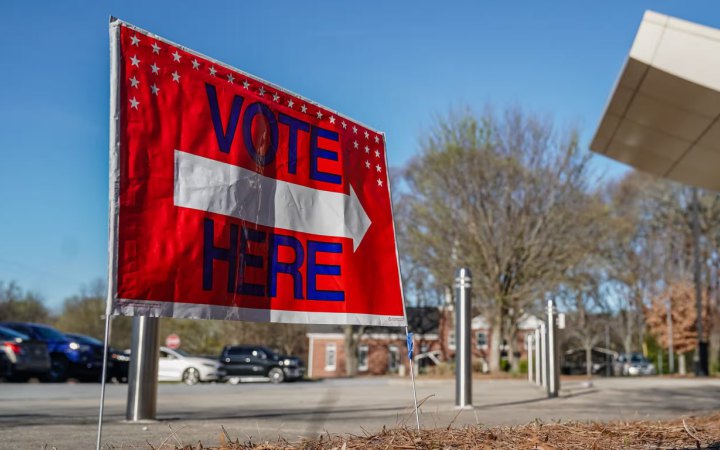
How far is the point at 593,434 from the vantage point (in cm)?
468

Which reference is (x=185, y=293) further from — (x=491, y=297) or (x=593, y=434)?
(x=491, y=297)

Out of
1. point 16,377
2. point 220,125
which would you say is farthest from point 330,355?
point 220,125

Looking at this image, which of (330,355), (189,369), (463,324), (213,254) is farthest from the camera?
(330,355)

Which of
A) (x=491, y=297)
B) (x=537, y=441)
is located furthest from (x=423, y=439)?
(x=491, y=297)

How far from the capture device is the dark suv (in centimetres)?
3077

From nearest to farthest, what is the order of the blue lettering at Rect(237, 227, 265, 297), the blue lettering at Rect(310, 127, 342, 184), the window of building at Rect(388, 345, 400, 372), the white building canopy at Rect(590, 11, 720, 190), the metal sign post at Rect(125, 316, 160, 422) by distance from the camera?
1. the blue lettering at Rect(237, 227, 265, 297)
2. the blue lettering at Rect(310, 127, 342, 184)
3. the metal sign post at Rect(125, 316, 160, 422)
4. the white building canopy at Rect(590, 11, 720, 190)
5. the window of building at Rect(388, 345, 400, 372)

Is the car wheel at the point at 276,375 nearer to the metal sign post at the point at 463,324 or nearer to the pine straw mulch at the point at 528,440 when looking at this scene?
the metal sign post at the point at 463,324

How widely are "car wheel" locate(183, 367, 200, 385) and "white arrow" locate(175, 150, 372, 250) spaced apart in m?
24.0

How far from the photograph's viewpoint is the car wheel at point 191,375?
92.3 ft

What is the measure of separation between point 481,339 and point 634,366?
11.1 metres

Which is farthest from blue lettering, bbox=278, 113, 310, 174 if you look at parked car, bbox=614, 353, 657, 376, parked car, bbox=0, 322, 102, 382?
parked car, bbox=614, 353, 657, 376

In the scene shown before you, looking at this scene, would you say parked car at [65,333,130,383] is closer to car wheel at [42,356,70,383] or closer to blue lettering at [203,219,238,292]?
car wheel at [42,356,70,383]

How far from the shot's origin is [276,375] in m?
30.9

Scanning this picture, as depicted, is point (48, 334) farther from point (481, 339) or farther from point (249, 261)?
point (481, 339)
